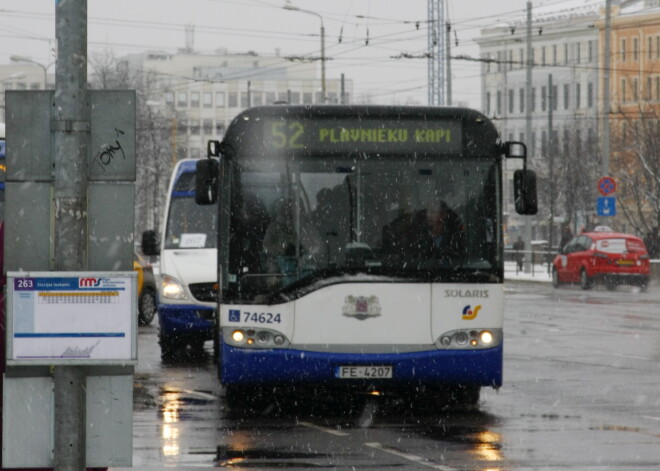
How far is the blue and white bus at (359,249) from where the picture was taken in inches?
554

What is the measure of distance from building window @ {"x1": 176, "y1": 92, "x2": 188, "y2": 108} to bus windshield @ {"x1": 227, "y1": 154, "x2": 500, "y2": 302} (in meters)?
169

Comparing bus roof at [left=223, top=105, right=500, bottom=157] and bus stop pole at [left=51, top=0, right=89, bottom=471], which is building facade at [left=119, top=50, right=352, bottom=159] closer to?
bus roof at [left=223, top=105, right=500, bottom=157]

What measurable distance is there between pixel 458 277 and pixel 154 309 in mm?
16609

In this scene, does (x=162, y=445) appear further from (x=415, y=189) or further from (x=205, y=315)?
(x=205, y=315)

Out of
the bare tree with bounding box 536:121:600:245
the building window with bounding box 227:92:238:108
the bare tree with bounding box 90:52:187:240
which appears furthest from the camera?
the building window with bounding box 227:92:238:108

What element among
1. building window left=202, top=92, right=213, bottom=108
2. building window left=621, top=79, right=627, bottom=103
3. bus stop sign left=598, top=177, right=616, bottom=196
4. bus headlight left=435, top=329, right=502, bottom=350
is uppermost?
building window left=202, top=92, right=213, bottom=108

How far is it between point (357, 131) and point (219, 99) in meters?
170

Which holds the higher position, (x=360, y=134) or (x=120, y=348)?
Answer: (x=360, y=134)

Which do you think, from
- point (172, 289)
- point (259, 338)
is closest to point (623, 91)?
point (172, 289)

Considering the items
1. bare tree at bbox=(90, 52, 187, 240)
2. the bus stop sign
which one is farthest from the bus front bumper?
bare tree at bbox=(90, 52, 187, 240)

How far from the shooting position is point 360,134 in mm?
14445

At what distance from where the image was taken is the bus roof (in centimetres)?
1437

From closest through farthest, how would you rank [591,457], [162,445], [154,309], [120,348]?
[120,348] < [591,457] < [162,445] < [154,309]

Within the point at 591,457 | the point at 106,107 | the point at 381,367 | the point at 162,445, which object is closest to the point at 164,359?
the point at 381,367
